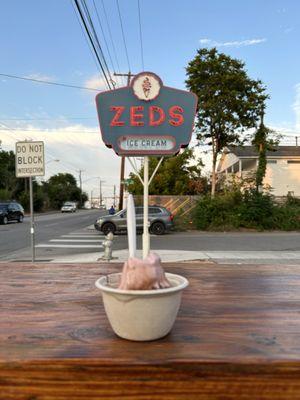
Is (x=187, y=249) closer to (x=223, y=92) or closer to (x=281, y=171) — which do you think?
(x=223, y=92)

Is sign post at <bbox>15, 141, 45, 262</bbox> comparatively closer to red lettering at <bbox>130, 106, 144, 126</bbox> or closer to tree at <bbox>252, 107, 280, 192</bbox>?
red lettering at <bbox>130, 106, 144, 126</bbox>

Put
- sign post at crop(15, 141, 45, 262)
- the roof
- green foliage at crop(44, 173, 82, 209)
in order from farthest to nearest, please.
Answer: green foliage at crop(44, 173, 82, 209)
the roof
sign post at crop(15, 141, 45, 262)

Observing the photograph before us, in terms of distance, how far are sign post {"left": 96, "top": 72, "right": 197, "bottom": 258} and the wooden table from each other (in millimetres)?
2284

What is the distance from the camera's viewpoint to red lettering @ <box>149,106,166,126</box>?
4375 mm

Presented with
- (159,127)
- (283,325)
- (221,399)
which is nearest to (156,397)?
(221,399)

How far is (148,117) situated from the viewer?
14.4 ft

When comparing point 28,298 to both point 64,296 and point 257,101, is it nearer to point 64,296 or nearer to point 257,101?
point 64,296

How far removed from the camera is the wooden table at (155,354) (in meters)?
1.47

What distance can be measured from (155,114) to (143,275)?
3079 millimetres

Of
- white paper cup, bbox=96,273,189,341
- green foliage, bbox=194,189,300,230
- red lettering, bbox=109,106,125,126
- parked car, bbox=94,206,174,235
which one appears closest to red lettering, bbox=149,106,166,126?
red lettering, bbox=109,106,125,126

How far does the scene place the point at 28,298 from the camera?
2.64 m

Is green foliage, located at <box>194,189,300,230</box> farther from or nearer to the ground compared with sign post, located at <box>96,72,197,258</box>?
nearer to the ground

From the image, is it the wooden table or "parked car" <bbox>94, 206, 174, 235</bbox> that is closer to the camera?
the wooden table

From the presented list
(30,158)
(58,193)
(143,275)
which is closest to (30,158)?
(30,158)
